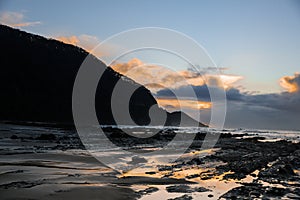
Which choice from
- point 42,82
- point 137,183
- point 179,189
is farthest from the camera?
point 42,82

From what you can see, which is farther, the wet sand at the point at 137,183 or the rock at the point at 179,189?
the rock at the point at 179,189

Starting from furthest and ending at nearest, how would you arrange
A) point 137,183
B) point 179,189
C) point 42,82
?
point 42,82 → point 137,183 → point 179,189

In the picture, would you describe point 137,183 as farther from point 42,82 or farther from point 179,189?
point 42,82

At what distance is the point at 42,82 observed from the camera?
8125 cm

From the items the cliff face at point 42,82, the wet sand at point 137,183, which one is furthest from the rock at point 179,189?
the cliff face at point 42,82

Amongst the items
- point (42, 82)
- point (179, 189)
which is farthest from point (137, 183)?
point (42, 82)

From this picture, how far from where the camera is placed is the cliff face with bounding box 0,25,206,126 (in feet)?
216

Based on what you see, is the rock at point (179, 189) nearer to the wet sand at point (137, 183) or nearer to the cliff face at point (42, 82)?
the wet sand at point (137, 183)

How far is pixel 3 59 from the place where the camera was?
3054 inches

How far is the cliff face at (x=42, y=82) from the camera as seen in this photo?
2591 inches

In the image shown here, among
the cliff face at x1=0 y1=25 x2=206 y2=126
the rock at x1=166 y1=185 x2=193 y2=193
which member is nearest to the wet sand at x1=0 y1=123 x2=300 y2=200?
the rock at x1=166 y1=185 x2=193 y2=193

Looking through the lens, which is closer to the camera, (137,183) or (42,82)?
(137,183)

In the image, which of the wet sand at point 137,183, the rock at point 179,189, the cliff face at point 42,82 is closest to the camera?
the wet sand at point 137,183

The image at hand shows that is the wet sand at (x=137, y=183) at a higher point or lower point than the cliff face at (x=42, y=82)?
lower
